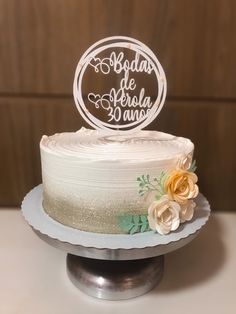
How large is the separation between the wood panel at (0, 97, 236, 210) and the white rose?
27 centimetres

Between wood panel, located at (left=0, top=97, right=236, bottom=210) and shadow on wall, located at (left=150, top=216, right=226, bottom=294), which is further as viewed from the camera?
wood panel, located at (left=0, top=97, right=236, bottom=210)

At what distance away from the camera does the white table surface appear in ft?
2.13

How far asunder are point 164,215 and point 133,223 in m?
0.05

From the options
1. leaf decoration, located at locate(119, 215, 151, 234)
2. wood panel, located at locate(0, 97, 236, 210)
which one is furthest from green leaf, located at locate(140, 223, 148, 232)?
wood panel, located at locate(0, 97, 236, 210)

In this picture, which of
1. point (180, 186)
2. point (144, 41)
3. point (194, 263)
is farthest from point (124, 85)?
point (194, 263)

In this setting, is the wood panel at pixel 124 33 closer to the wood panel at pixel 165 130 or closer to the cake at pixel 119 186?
the wood panel at pixel 165 130

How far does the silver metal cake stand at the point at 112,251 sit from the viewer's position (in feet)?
2.01

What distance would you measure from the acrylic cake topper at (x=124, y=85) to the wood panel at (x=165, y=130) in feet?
0.20

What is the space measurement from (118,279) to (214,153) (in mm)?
383

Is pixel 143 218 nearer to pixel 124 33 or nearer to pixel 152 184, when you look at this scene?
pixel 152 184

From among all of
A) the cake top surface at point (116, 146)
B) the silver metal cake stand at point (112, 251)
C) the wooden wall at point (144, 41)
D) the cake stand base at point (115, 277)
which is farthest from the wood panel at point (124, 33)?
the cake stand base at point (115, 277)

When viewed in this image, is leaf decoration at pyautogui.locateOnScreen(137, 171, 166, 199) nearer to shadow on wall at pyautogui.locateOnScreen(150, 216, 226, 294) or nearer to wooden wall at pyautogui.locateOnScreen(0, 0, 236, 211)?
shadow on wall at pyautogui.locateOnScreen(150, 216, 226, 294)

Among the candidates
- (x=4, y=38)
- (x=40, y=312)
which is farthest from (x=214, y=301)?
(x=4, y=38)

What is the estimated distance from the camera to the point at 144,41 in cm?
86
